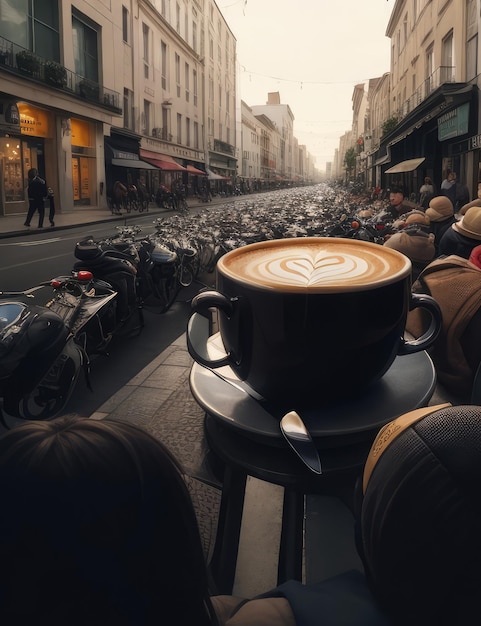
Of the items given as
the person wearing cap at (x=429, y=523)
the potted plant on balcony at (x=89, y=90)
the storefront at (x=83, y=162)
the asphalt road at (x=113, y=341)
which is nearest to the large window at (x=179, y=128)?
the storefront at (x=83, y=162)

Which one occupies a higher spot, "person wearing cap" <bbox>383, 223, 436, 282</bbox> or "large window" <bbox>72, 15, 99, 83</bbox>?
"large window" <bbox>72, 15, 99, 83</bbox>

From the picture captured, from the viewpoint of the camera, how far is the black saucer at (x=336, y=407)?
96 centimetres

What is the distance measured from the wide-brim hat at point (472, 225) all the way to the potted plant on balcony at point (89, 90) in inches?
912

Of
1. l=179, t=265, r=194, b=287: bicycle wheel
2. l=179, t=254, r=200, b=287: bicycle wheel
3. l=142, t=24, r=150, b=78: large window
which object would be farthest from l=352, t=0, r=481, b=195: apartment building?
l=142, t=24, r=150, b=78: large window

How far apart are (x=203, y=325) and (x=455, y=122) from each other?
18102 mm

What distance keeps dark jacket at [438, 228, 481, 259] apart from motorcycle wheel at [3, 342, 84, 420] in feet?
7.12

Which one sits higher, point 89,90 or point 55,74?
point 89,90

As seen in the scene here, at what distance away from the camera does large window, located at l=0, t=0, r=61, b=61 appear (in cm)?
1769

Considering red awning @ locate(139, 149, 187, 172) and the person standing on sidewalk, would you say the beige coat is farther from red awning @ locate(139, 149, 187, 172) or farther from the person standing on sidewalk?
red awning @ locate(139, 149, 187, 172)

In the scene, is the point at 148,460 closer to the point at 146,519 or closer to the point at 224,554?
the point at 146,519

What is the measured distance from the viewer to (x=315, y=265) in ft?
3.65

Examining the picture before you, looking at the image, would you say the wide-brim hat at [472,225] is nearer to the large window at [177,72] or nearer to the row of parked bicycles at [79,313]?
the row of parked bicycles at [79,313]

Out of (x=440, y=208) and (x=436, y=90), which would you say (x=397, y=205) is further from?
(x=436, y=90)

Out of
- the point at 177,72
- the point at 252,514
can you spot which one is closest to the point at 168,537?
the point at 252,514
